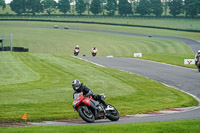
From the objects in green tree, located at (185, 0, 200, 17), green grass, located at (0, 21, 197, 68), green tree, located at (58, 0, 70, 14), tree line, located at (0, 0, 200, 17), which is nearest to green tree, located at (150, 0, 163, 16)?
tree line, located at (0, 0, 200, 17)

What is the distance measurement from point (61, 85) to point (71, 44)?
196 ft

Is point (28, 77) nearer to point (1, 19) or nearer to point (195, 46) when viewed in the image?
point (195, 46)

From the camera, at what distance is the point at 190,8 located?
138 metres

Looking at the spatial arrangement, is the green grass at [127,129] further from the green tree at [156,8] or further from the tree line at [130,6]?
the green tree at [156,8]

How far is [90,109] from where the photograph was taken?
1412 cm

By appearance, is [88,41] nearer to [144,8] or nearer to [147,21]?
[147,21]

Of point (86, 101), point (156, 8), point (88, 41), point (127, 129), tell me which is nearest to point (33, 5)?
point (156, 8)

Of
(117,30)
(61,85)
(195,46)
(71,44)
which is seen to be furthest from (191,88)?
(117,30)

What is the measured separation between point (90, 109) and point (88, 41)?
241 ft

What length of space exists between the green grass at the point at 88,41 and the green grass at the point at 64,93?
33909 millimetres

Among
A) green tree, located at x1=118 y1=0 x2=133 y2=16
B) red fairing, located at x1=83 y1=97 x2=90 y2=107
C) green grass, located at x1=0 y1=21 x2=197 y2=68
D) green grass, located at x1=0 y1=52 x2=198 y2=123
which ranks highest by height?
green tree, located at x1=118 y1=0 x2=133 y2=16

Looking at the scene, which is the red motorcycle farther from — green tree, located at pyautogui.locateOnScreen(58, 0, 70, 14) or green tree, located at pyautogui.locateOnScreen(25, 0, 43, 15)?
green tree, located at pyautogui.locateOnScreen(58, 0, 70, 14)

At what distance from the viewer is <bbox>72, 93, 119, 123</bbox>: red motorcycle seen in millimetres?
13852

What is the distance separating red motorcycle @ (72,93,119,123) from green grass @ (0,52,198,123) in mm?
1499
